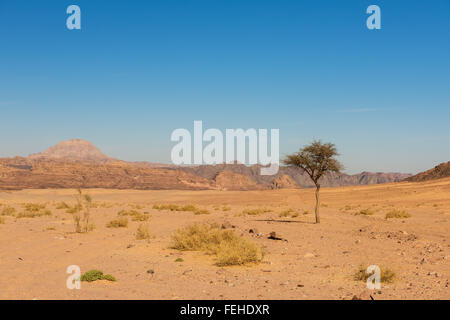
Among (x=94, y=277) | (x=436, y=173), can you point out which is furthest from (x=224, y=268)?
(x=436, y=173)

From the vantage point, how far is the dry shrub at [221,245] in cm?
1120

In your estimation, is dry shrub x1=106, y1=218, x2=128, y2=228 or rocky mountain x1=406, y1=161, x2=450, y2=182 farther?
rocky mountain x1=406, y1=161, x2=450, y2=182

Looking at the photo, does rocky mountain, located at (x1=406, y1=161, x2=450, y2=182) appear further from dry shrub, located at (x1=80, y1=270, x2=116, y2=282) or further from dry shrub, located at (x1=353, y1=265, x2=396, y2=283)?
dry shrub, located at (x1=80, y1=270, x2=116, y2=282)

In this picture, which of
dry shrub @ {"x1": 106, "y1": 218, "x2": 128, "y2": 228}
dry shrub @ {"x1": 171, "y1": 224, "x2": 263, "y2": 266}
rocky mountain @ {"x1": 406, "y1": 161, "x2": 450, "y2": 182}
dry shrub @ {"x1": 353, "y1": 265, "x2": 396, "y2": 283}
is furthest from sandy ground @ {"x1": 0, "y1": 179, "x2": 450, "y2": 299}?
rocky mountain @ {"x1": 406, "y1": 161, "x2": 450, "y2": 182}

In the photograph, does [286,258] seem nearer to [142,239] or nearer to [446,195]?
[142,239]

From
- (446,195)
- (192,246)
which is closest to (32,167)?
(446,195)

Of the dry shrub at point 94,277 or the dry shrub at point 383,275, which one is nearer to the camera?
the dry shrub at point 383,275

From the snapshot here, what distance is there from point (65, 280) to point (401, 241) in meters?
12.3

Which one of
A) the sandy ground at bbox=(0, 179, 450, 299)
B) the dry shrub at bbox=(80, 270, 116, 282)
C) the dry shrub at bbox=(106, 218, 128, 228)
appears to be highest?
the dry shrub at bbox=(80, 270, 116, 282)

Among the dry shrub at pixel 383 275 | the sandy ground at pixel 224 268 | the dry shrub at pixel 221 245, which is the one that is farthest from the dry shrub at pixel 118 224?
the dry shrub at pixel 383 275

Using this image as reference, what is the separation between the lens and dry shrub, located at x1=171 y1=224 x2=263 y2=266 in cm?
1120

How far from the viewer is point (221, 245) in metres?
12.6

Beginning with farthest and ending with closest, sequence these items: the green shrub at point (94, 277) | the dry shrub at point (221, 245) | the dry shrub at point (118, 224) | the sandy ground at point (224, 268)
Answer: the dry shrub at point (118, 224) < the dry shrub at point (221, 245) < the green shrub at point (94, 277) < the sandy ground at point (224, 268)

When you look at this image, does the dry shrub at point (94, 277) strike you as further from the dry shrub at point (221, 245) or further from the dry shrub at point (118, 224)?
the dry shrub at point (118, 224)
